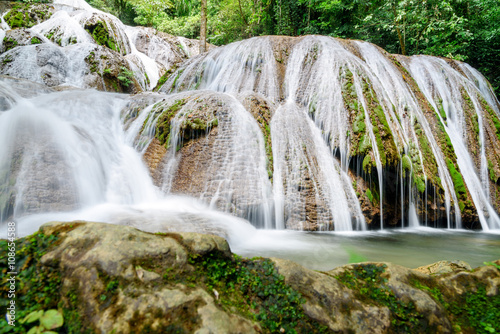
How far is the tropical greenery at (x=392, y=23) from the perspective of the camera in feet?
38.1

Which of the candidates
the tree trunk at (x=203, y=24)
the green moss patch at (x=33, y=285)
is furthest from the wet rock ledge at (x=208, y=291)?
the tree trunk at (x=203, y=24)

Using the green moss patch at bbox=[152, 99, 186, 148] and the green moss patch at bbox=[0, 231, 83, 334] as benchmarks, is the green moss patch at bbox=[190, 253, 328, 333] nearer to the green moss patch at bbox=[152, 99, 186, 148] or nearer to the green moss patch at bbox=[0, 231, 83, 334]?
the green moss patch at bbox=[0, 231, 83, 334]

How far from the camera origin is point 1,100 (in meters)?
5.61

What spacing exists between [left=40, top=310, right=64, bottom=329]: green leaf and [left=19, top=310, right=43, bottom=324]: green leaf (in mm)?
25

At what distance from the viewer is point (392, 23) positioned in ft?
41.6

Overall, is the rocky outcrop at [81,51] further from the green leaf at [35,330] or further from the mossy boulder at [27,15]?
the green leaf at [35,330]

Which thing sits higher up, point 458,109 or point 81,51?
point 81,51

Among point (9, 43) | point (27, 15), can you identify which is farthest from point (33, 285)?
point (27, 15)

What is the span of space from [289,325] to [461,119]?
1031 cm

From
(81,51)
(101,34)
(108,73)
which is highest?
(101,34)

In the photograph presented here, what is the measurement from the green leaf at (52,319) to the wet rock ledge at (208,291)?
1.4 inches

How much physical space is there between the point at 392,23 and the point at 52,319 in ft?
53.9

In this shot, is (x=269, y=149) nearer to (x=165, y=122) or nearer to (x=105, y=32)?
(x=165, y=122)

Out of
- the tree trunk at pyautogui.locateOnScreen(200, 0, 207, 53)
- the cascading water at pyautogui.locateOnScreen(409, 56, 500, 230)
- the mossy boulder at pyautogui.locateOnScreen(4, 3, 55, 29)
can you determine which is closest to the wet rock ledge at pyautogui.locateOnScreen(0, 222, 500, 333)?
the cascading water at pyautogui.locateOnScreen(409, 56, 500, 230)
